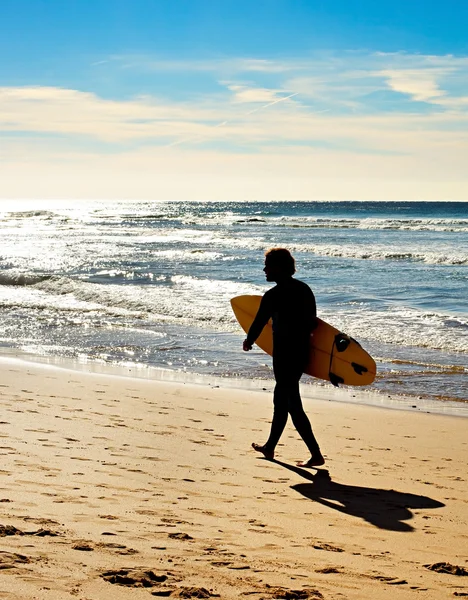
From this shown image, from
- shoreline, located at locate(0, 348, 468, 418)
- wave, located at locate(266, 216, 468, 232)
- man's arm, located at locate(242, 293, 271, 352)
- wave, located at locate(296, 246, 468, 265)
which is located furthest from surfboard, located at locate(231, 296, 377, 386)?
wave, located at locate(266, 216, 468, 232)

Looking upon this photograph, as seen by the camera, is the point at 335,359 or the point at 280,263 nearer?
the point at 280,263

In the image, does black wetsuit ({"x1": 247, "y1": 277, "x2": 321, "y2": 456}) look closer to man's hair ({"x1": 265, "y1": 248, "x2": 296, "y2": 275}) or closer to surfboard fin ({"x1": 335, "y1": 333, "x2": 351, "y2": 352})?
man's hair ({"x1": 265, "y1": 248, "x2": 296, "y2": 275})

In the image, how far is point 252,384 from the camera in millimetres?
9656

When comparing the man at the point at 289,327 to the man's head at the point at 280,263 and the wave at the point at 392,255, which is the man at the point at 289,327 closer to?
the man's head at the point at 280,263

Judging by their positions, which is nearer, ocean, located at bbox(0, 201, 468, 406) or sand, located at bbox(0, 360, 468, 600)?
sand, located at bbox(0, 360, 468, 600)

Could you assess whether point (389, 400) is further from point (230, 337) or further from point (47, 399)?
point (230, 337)

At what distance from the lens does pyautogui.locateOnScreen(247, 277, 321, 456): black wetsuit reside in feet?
19.0

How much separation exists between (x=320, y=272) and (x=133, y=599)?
2177 cm

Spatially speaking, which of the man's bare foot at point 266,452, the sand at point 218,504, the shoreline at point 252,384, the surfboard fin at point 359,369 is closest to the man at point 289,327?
the man's bare foot at point 266,452

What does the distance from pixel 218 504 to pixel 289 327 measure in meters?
1.71

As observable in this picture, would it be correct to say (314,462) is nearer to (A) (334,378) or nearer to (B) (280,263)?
(A) (334,378)

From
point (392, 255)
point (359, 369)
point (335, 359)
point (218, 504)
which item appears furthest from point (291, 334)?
point (392, 255)

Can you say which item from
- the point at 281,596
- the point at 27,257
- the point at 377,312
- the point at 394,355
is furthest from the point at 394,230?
the point at 281,596

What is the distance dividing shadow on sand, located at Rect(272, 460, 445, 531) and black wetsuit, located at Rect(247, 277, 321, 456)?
1.69 feet
